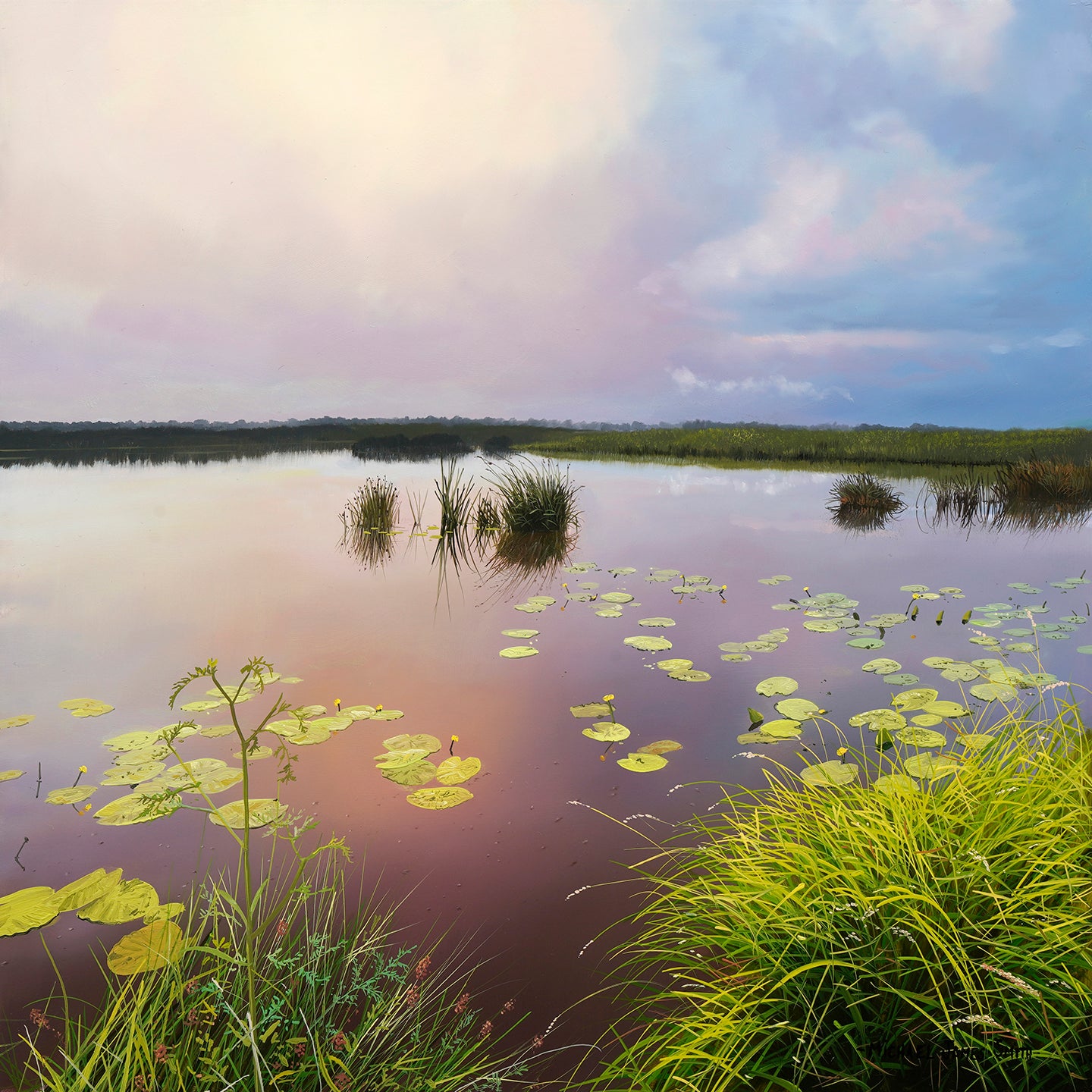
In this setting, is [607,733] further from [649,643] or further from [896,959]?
[896,959]

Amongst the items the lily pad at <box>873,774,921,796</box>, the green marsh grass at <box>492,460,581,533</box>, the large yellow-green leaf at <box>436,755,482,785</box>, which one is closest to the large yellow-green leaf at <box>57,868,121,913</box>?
the large yellow-green leaf at <box>436,755,482,785</box>

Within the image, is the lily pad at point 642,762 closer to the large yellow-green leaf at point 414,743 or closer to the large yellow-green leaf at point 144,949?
the large yellow-green leaf at point 414,743

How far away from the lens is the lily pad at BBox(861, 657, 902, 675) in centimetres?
457

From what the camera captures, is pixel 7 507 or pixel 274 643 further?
pixel 7 507

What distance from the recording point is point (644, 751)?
11.6 feet

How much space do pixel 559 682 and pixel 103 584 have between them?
6020mm

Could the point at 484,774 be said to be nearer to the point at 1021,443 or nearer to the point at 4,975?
the point at 4,975

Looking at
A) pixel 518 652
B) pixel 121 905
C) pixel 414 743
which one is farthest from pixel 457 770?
pixel 518 652

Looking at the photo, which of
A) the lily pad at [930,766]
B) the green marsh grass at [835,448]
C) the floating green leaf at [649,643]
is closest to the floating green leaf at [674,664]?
the floating green leaf at [649,643]

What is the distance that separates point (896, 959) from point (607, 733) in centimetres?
225

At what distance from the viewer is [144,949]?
2.05 meters

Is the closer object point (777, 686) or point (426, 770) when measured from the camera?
point (426, 770)

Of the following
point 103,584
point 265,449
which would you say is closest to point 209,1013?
point 103,584

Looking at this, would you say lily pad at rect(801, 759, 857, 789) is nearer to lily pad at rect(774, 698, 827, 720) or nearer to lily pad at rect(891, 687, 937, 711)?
lily pad at rect(774, 698, 827, 720)
